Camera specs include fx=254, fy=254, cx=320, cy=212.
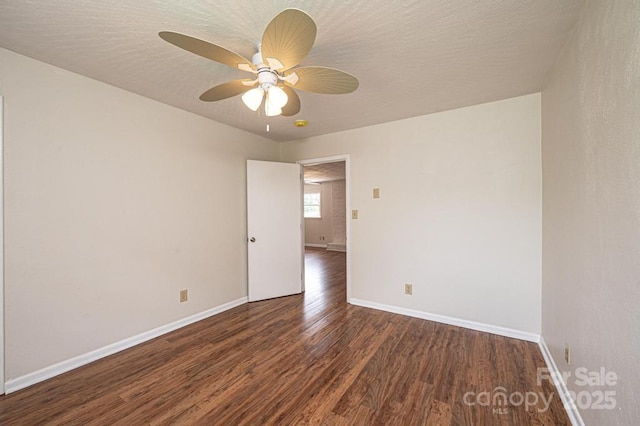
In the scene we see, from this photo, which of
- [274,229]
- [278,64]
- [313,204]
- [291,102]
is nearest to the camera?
[278,64]

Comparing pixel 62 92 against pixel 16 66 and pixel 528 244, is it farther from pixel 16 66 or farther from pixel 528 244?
pixel 528 244

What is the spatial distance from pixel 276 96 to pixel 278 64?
183 millimetres

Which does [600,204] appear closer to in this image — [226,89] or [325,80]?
[325,80]

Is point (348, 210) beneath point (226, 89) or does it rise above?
beneath

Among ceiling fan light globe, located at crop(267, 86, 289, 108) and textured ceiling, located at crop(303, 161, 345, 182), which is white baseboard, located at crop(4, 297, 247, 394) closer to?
ceiling fan light globe, located at crop(267, 86, 289, 108)

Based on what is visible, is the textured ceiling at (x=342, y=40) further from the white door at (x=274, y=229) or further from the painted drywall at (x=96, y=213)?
the white door at (x=274, y=229)

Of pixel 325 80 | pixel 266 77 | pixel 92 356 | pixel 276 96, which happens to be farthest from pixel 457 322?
pixel 92 356

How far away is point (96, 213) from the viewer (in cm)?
215

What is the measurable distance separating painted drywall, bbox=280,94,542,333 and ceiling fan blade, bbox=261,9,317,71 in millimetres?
2074

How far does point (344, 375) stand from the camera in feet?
6.32

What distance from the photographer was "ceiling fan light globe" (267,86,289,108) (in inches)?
61.4

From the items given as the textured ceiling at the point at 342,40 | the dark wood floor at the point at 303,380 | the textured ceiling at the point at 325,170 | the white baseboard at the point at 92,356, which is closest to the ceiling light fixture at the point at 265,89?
the textured ceiling at the point at 342,40

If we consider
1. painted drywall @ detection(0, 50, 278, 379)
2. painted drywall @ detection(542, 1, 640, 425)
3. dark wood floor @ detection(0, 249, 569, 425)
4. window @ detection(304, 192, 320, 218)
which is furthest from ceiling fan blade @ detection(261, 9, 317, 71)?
window @ detection(304, 192, 320, 218)

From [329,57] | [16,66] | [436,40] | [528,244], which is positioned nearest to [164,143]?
[16,66]
